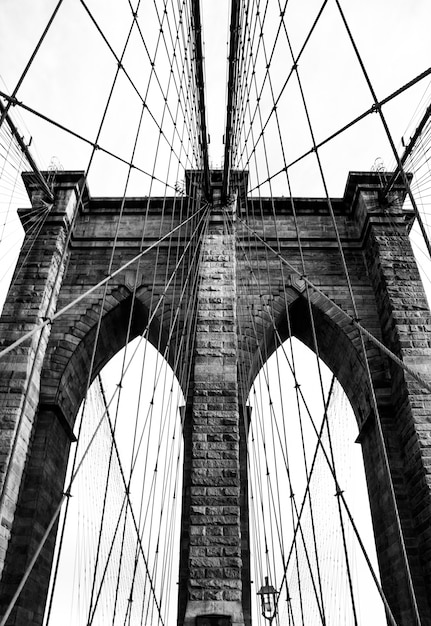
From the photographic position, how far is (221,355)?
5262mm

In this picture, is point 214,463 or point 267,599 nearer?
point 214,463

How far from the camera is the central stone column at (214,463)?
3.94 m

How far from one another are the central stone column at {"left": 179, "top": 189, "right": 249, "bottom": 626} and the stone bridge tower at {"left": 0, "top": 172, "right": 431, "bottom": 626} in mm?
12

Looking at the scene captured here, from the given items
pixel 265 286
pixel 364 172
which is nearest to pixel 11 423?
pixel 265 286

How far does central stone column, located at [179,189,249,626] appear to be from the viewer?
3943 millimetres

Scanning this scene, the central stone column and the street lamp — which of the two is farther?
the street lamp

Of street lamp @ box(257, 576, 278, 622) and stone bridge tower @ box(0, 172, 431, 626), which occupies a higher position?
stone bridge tower @ box(0, 172, 431, 626)

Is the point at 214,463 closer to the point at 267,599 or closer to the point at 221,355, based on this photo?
the point at 221,355

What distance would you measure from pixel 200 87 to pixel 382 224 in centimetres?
332

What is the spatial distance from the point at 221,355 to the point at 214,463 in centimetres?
111

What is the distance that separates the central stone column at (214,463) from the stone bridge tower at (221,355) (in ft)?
0.04

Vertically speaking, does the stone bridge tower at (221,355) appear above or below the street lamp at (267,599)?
above

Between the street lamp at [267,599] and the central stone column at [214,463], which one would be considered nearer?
the central stone column at [214,463]

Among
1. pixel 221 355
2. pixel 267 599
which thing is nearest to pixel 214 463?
pixel 221 355
